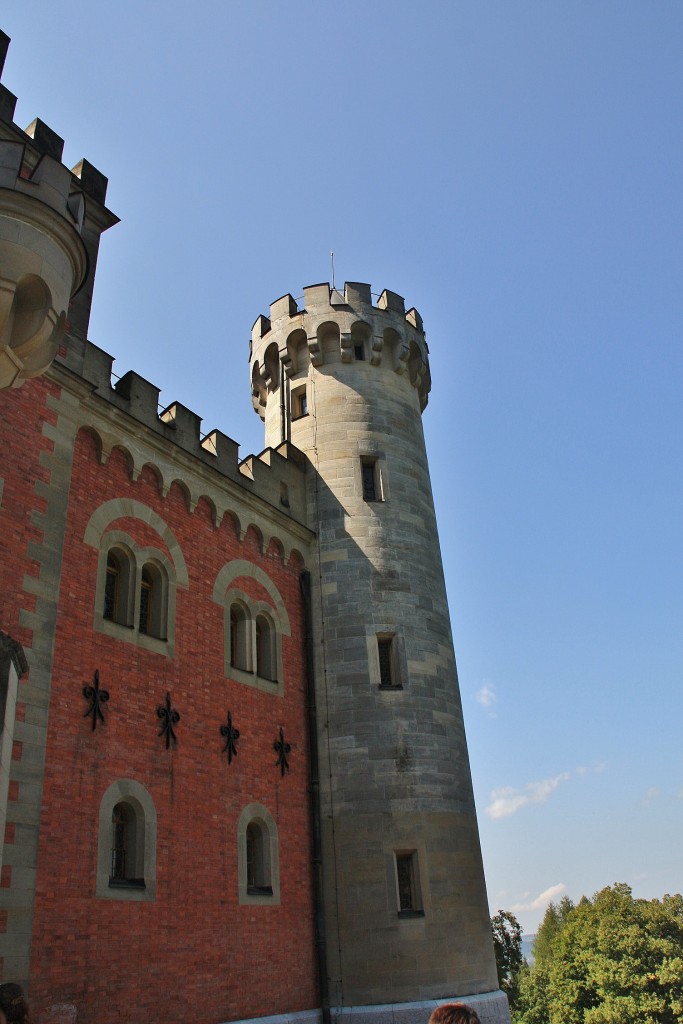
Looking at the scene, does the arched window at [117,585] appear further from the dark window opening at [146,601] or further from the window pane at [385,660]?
the window pane at [385,660]

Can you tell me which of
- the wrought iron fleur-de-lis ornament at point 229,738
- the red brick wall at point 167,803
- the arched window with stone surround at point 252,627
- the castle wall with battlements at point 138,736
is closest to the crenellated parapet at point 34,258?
the castle wall with battlements at point 138,736

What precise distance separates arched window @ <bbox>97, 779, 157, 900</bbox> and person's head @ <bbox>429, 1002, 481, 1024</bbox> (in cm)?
953

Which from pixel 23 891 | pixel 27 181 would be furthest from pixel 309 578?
pixel 27 181

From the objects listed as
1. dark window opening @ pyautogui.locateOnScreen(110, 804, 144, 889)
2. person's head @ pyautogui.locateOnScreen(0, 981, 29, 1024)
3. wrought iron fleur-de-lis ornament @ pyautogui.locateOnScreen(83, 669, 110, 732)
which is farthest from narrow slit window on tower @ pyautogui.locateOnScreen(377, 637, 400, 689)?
person's head @ pyautogui.locateOnScreen(0, 981, 29, 1024)

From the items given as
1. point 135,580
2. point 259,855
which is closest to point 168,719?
point 135,580

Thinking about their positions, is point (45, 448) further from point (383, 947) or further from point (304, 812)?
point (383, 947)

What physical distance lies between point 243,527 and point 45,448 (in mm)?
5495

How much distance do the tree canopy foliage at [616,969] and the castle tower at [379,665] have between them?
108ft

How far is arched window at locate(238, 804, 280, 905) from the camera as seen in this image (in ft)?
49.1

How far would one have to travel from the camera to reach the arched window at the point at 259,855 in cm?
1498

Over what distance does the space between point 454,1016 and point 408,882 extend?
1420 centimetres

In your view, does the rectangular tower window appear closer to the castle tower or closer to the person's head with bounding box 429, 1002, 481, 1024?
the castle tower

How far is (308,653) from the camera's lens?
19.0 meters

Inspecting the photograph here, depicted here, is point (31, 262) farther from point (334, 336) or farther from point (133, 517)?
point (334, 336)
